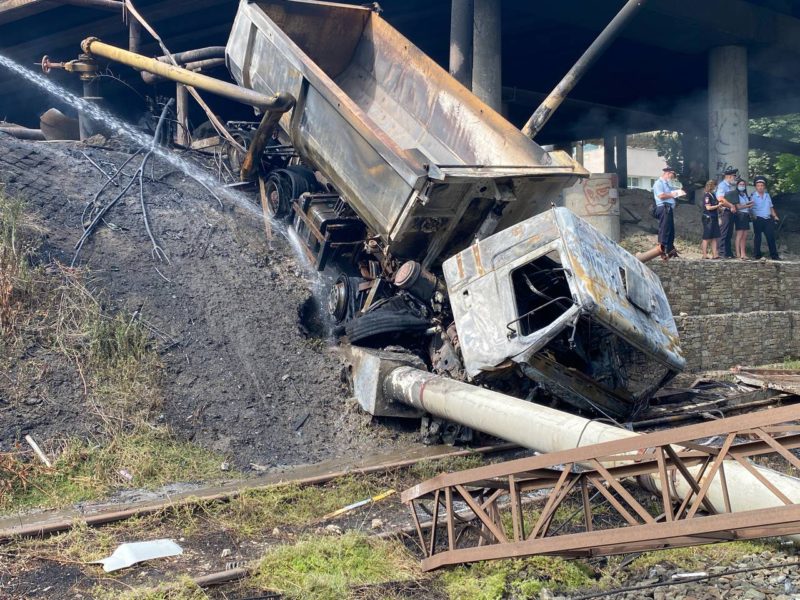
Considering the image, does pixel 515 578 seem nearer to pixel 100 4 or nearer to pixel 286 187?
pixel 286 187

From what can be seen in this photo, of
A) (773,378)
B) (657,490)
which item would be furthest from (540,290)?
(773,378)

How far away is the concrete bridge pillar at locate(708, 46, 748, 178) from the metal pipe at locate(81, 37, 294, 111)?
9.16 metres

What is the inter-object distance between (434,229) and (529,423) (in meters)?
2.87

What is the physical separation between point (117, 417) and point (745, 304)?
921 centimetres

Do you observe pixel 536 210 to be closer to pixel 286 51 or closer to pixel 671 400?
pixel 671 400

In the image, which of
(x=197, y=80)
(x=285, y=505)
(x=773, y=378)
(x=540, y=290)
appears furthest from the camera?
(x=197, y=80)

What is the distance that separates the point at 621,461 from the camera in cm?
509

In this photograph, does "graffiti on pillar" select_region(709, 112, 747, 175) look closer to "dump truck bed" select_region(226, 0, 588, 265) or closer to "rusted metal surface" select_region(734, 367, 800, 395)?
"rusted metal surface" select_region(734, 367, 800, 395)

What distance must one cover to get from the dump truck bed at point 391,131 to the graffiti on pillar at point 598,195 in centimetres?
370

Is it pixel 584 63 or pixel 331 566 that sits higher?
pixel 584 63

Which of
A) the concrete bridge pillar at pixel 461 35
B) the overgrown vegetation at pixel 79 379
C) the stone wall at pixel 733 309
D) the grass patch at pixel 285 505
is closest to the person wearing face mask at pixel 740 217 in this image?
the stone wall at pixel 733 309

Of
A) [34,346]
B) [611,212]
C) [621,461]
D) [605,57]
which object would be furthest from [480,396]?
[605,57]

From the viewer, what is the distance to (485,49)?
43.1 feet

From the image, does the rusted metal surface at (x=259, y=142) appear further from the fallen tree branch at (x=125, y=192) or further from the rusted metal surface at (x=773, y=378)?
the rusted metal surface at (x=773, y=378)
